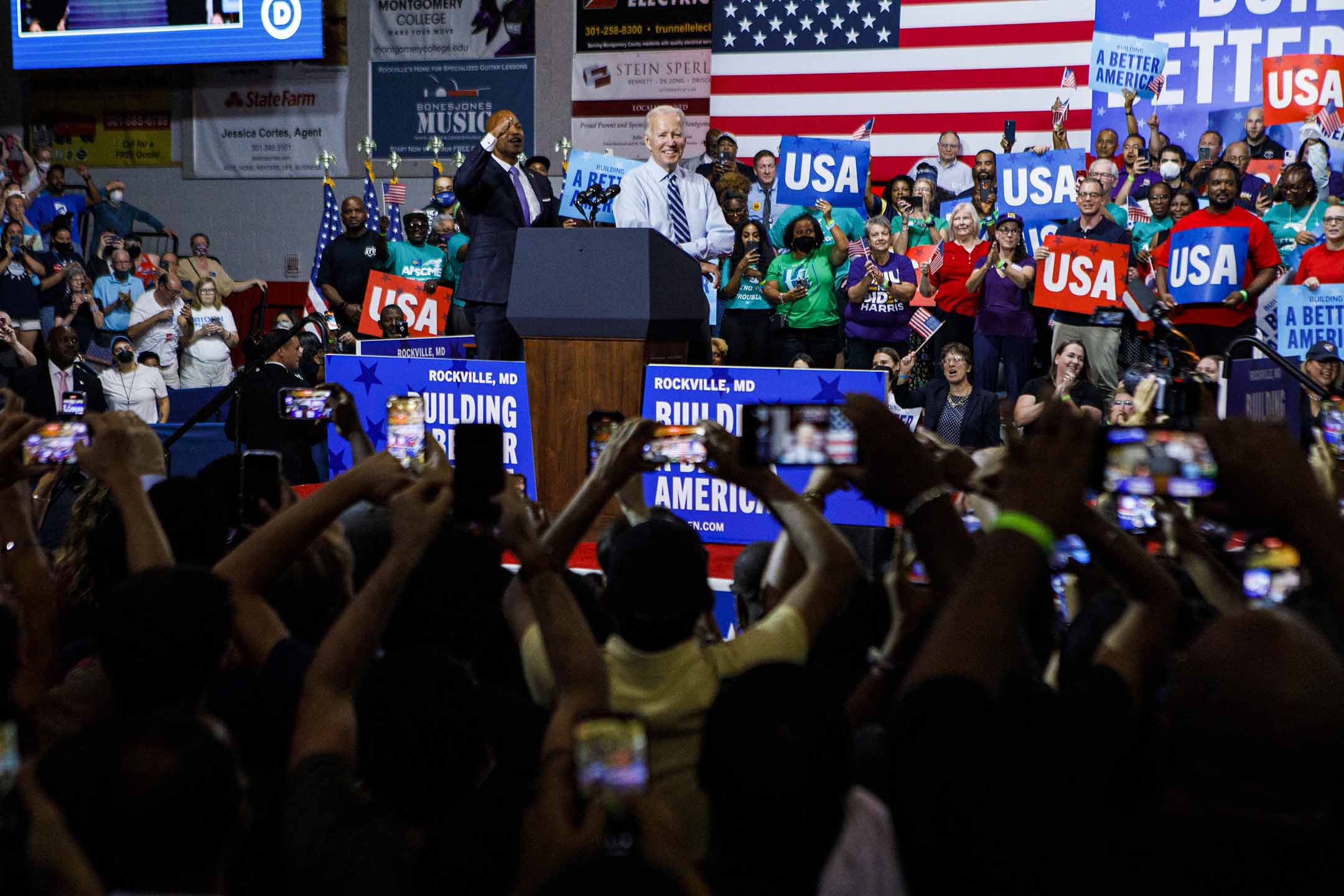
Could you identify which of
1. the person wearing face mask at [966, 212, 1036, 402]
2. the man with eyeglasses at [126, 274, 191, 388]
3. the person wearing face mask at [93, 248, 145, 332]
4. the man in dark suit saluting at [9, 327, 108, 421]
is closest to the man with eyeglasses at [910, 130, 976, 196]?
the person wearing face mask at [966, 212, 1036, 402]

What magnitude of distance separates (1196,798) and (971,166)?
34.3ft

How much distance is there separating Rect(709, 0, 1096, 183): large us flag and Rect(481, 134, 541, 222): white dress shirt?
21.6 ft

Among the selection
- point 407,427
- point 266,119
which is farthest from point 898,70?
point 407,427

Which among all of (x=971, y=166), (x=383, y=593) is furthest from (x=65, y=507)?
(x=971, y=166)

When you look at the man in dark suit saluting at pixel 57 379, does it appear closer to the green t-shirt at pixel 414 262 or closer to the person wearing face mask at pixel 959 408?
the green t-shirt at pixel 414 262

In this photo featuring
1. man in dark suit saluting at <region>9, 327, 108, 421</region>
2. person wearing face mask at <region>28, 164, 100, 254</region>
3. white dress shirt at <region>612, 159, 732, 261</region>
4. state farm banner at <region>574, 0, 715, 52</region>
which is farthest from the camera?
person wearing face mask at <region>28, 164, 100, 254</region>

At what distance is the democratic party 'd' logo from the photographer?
42.5 feet

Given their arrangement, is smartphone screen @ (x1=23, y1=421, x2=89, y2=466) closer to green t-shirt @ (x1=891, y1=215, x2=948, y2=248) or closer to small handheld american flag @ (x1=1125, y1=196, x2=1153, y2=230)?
green t-shirt @ (x1=891, y1=215, x2=948, y2=248)

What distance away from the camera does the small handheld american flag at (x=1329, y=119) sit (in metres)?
8.88

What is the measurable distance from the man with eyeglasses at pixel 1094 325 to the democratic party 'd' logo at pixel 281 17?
8941 millimetres

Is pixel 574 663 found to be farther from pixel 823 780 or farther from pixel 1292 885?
pixel 1292 885

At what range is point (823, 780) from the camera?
1.19m

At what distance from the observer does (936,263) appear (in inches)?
317

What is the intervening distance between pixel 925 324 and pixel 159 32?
9497 millimetres
